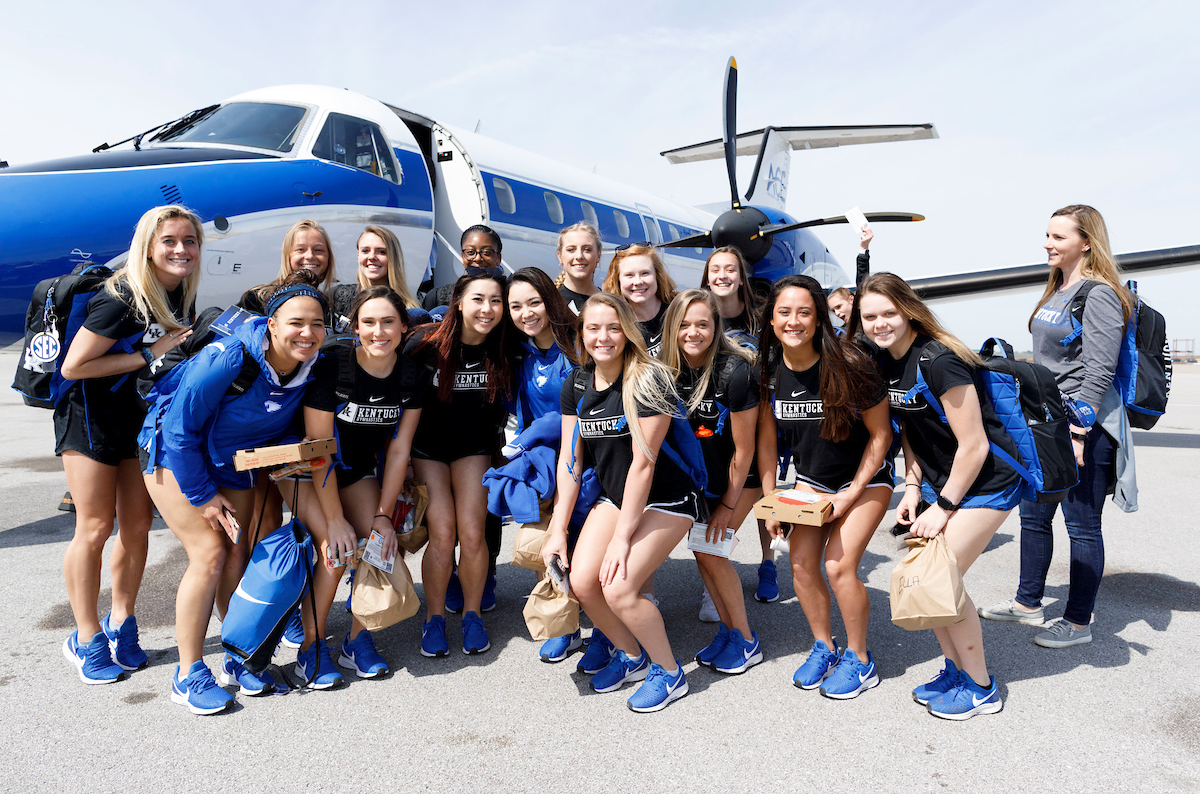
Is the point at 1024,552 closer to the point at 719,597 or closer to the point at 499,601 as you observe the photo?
the point at 719,597

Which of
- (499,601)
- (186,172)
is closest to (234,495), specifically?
(499,601)

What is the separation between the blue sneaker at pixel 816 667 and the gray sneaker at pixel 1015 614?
124 centimetres

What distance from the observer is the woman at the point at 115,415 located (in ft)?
9.84

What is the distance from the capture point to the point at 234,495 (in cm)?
307

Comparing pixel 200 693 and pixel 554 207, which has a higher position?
pixel 554 207

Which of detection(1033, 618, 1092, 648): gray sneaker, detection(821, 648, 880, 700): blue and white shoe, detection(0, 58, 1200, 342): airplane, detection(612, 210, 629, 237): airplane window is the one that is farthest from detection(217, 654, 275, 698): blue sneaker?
detection(612, 210, 629, 237): airplane window

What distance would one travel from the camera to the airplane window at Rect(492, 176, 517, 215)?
813 centimetres

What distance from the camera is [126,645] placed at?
320 centimetres

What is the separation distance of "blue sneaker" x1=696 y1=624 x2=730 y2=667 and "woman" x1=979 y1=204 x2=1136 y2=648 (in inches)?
63.4

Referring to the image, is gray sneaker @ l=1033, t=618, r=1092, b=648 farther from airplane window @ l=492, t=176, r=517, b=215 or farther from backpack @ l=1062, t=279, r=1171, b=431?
airplane window @ l=492, t=176, r=517, b=215

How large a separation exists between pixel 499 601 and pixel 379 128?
5249 millimetres

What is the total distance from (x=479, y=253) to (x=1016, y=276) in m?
10.8

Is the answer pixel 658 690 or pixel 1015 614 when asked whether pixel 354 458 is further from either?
pixel 1015 614

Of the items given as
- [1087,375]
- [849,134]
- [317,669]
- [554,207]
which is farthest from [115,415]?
[849,134]
